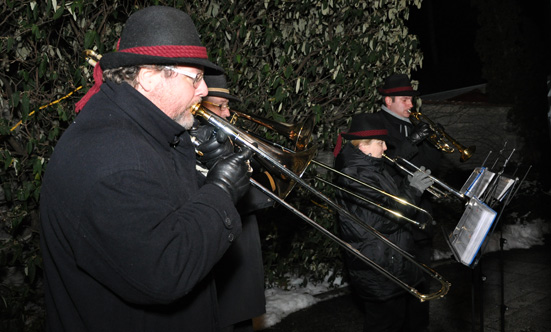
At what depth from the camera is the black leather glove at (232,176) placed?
1.85 m

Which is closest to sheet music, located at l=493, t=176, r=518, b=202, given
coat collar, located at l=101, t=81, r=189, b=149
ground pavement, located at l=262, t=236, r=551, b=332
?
ground pavement, located at l=262, t=236, r=551, b=332

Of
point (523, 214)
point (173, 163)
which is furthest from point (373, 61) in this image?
point (523, 214)

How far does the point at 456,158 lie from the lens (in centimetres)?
900

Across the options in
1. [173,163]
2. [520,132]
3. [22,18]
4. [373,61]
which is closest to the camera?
[173,163]

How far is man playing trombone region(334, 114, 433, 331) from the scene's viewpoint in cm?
344

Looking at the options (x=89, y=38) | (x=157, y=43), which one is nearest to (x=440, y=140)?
(x=89, y=38)

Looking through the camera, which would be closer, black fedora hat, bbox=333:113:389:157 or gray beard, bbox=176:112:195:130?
gray beard, bbox=176:112:195:130

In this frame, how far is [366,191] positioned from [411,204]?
0.33m

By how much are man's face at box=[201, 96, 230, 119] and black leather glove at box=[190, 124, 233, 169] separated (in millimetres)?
799

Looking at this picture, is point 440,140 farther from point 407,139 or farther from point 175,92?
point 175,92

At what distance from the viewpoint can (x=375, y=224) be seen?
11.3 feet

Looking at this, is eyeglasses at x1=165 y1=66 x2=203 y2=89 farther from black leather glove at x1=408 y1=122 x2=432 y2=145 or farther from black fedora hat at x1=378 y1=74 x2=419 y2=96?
black fedora hat at x1=378 y1=74 x2=419 y2=96

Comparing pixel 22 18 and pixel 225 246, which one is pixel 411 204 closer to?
pixel 225 246

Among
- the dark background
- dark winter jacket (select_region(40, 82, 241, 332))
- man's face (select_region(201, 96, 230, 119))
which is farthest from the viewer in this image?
the dark background
